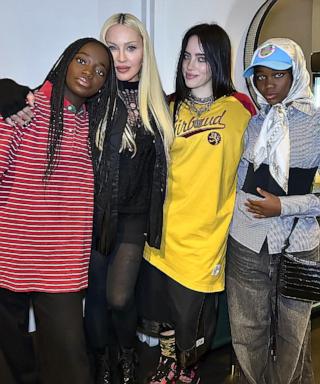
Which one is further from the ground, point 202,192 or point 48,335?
point 202,192

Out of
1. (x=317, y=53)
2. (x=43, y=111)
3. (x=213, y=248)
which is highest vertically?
(x=317, y=53)

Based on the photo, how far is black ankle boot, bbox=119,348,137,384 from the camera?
1.77 m

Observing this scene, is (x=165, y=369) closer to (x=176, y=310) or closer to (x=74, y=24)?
(x=176, y=310)

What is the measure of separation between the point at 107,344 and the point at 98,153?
705 mm

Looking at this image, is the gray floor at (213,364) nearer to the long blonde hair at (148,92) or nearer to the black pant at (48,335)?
the black pant at (48,335)

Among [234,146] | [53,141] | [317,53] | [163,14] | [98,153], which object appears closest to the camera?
[53,141]

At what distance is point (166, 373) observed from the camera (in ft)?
6.00

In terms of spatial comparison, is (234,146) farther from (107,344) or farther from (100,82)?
(107,344)

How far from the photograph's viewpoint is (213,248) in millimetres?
1680

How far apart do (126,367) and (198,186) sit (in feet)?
2.33

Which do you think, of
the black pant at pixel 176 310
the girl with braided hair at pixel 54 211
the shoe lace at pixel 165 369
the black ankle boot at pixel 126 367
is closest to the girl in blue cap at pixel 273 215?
the black pant at pixel 176 310

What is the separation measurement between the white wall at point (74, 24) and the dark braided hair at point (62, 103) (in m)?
0.56

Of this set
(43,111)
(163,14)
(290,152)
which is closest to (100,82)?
(43,111)

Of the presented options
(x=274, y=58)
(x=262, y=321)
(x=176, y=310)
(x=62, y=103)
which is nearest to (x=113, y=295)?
(x=176, y=310)
